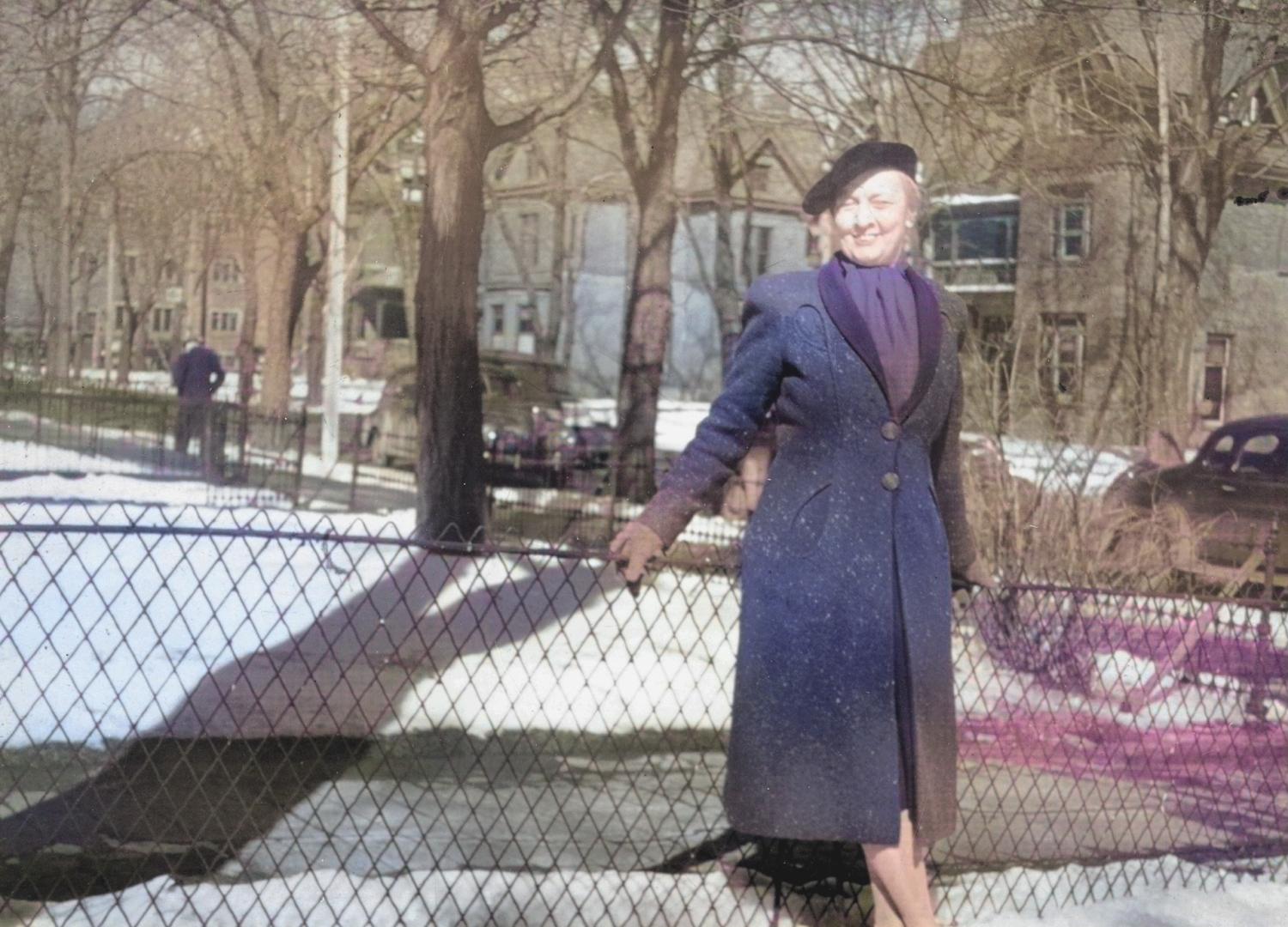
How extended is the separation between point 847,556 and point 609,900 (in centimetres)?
125

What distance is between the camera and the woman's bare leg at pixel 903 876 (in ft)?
9.61

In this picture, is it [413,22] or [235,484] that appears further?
[235,484]

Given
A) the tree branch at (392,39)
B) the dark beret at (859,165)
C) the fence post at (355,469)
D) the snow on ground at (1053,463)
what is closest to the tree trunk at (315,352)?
the fence post at (355,469)

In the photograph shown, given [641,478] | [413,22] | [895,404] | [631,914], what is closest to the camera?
[895,404]

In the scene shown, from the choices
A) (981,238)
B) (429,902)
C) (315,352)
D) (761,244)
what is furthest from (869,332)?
(761,244)

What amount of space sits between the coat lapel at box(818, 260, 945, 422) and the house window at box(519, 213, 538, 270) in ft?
63.6

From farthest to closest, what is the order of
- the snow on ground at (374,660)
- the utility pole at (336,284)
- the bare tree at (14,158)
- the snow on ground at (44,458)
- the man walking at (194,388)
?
the man walking at (194,388), the utility pole at (336,284), the snow on ground at (44,458), the bare tree at (14,158), the snow on ground at (374,660)

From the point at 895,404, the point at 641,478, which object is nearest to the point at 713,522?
the point at 641,478

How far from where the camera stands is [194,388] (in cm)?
1145

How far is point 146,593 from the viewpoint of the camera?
273 inches

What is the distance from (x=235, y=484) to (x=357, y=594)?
166 inches

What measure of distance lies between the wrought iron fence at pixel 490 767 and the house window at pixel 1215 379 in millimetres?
3454

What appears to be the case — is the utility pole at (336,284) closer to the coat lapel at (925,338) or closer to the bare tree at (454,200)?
the bare tree at (454,200)

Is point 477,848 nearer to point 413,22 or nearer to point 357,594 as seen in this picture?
point 357,594
